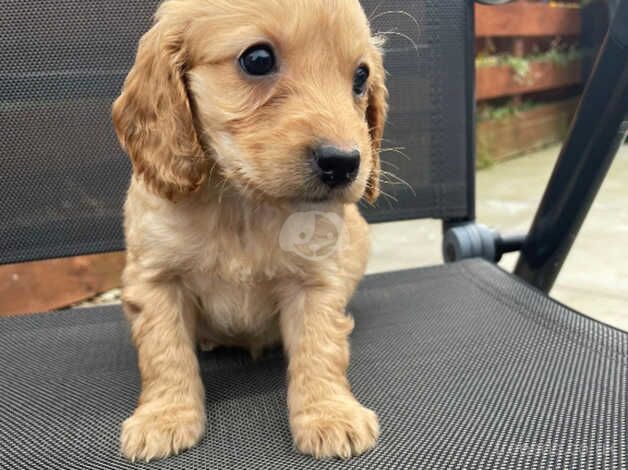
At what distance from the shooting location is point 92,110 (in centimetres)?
170

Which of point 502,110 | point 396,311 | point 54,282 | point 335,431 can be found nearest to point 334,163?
point 335,431

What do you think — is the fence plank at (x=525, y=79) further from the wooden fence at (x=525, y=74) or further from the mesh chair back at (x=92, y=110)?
the mesh chair back at (x=92, y=110)

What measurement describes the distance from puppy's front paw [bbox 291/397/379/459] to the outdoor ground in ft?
3.64

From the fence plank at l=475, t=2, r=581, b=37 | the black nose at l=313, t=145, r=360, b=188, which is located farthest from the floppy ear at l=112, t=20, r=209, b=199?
the fence plank at l=475, t=2, r=581, b=37

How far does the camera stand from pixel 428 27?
6.14 feet

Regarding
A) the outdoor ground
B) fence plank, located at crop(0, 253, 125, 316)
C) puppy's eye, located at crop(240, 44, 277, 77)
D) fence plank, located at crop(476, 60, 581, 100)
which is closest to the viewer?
puppy's eye, located at crop(240, 44, 277, 77)

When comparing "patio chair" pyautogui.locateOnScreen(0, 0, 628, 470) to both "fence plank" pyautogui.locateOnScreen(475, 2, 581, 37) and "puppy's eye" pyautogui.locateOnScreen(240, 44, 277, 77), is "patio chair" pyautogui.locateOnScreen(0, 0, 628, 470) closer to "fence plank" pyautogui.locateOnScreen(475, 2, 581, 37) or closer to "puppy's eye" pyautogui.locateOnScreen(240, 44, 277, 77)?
"puppy's eye" pyautogui.locateOnScreen(240, 44, 277, 77)

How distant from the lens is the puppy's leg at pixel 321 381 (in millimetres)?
1049

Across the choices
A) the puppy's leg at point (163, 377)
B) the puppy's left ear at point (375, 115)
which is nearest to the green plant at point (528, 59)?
the puppy's left ear at point (375, 115)

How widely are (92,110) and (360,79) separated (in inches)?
31.8

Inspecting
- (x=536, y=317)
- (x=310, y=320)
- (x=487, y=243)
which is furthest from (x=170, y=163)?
(x=487, y=243)

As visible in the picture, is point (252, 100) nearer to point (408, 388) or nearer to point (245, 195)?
point (245, 195)

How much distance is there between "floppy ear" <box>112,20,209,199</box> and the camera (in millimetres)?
1162

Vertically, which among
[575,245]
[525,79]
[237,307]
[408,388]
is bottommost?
[575,245]
